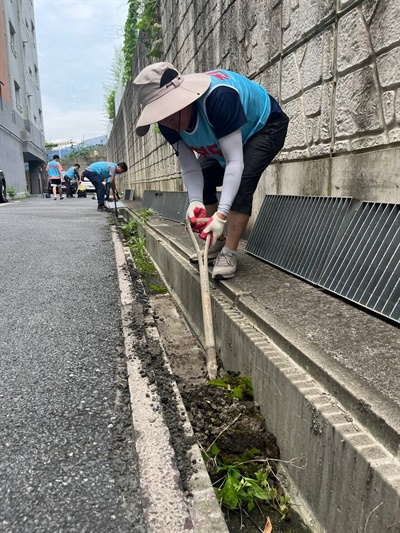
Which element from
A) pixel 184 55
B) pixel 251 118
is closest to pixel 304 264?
pixel 251 118

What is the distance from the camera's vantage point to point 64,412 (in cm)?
182

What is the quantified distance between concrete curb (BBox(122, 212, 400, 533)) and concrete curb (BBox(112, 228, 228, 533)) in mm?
371

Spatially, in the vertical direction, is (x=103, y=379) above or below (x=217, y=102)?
below

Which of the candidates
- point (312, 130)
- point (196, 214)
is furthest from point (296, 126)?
point (196, 214)

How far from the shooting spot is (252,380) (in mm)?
1972

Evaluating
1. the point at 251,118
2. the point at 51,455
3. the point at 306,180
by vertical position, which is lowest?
the point at 51,455

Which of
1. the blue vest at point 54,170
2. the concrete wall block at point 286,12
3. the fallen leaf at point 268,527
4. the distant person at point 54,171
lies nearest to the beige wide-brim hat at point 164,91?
the concrete wall block at point 286,12

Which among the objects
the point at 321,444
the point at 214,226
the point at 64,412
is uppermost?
the point at 214,226

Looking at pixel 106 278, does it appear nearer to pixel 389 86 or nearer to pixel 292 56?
pixel 292 56

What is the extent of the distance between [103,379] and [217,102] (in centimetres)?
172

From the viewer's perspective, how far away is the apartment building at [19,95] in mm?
21531

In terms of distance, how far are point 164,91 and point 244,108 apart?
21.3 inches

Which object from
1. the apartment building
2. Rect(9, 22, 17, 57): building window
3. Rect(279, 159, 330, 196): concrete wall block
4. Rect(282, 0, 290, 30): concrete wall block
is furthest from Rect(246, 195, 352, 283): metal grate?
Rect(9, 22, 17, 57): building window

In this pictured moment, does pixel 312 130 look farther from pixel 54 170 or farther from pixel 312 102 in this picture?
pixel 54 170
